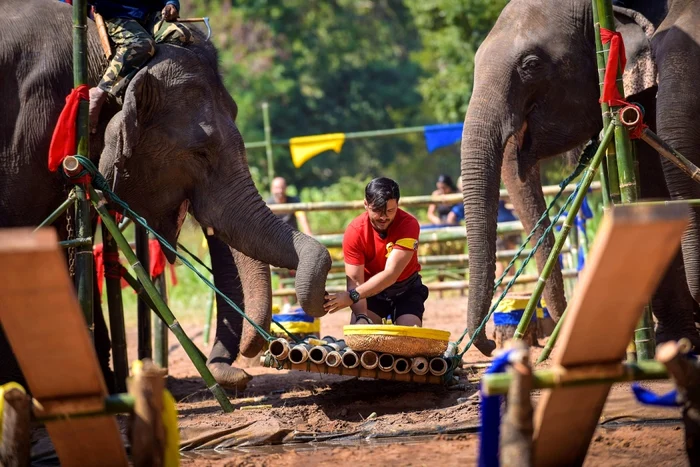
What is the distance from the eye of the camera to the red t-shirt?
6398 millimetres

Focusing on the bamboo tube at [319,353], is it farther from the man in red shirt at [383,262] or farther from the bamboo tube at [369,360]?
the man in red shirt at [383,262]

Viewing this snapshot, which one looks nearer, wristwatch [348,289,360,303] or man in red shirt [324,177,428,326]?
wristwatch [348,289,360,303]

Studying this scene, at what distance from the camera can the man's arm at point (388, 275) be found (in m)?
6.20

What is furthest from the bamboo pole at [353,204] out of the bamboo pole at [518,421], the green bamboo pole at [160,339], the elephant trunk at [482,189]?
the bamboo pole at [518,421]

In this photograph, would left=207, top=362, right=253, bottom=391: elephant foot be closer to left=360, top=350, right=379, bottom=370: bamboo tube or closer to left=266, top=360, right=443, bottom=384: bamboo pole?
left=266, top=360, right=443, bottom=384: bamboo pole

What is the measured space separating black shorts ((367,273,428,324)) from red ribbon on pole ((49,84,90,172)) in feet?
6.95

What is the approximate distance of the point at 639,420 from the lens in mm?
4984

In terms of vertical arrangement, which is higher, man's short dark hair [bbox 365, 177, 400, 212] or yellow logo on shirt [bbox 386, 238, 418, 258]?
man's short dark hair [bbox 365, 177, 400, 212]

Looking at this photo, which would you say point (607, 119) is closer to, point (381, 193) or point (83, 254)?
point (381, 193)

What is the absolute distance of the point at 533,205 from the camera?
725 cm

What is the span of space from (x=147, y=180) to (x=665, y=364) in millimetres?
3791

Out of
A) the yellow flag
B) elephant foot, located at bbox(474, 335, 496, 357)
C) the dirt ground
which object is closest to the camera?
the dirt ground

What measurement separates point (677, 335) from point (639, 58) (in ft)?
6.37

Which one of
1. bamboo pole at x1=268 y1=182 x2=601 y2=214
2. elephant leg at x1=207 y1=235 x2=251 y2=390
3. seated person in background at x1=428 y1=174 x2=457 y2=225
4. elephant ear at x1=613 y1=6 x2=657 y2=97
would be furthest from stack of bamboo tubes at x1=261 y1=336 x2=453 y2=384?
seated person in background at x1=428 y1=174 x2=457 y2=225
